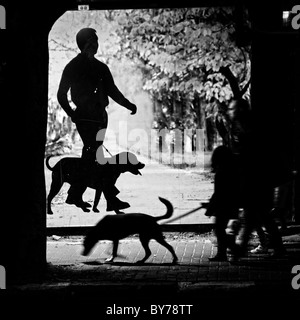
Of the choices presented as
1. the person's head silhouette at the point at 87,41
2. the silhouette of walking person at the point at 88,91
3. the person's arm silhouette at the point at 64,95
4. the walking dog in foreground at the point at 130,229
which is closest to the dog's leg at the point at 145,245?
the walking dog in foreground at the point at 130,229

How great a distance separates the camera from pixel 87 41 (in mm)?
10812

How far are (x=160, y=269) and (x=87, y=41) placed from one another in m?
3.65

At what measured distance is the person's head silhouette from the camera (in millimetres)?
10812

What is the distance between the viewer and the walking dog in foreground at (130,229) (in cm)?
951

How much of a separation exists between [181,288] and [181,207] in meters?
3.01

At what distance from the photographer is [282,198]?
10.6 metres

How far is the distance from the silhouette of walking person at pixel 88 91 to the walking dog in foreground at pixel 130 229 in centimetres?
165

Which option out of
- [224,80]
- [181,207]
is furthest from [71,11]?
[181,207]

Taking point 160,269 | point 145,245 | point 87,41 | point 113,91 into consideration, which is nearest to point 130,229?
point 145,245

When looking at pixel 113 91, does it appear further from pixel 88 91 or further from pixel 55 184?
pixel 55 184

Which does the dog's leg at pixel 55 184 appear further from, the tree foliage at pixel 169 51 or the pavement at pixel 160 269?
the tree foliage at pixel 169 51

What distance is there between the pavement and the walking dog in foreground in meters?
0.26

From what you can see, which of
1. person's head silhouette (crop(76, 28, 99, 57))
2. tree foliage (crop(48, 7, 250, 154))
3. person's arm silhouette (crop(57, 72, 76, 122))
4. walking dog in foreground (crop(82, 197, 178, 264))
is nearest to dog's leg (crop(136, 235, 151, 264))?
walking dog in foreground (crop(82, 197, 178, 264))
